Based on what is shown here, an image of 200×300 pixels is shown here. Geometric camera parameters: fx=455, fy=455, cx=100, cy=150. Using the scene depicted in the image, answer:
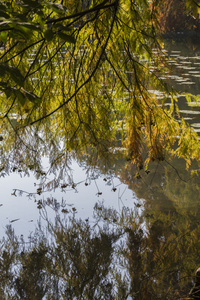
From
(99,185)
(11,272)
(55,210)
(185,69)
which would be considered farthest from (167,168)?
(185,69)

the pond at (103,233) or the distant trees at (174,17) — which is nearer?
the pond at (103,233)

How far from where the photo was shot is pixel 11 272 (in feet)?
7.52

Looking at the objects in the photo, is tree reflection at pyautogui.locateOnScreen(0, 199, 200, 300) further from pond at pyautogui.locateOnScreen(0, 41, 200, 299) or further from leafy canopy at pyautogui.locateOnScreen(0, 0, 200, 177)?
leafy canopy at pyautogui.locateOnScreen(0, 0, 200, 177)

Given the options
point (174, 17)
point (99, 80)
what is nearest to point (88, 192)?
point (99, 80)

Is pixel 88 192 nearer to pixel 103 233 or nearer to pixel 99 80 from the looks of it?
pixel 103 233

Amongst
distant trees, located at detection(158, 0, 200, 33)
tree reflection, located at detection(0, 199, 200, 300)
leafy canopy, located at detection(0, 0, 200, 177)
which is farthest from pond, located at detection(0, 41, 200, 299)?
distant trees, located at detection(158, 0, 200, 33)

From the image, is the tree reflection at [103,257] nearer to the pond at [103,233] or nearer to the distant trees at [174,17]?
the pond at [103,233]

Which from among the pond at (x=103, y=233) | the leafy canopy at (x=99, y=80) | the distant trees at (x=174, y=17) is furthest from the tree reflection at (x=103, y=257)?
the distant trees at (x=174, y=17)

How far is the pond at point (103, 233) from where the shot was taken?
2160 millimetres

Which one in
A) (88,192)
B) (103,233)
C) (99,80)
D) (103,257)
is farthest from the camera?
(88,192)

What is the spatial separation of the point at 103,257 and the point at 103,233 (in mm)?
295

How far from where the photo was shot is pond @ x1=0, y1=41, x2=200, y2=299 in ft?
7.09

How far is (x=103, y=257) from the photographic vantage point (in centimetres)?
245

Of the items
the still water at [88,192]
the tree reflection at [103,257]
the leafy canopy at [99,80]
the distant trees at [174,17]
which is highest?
the distant trees at [174,17]
